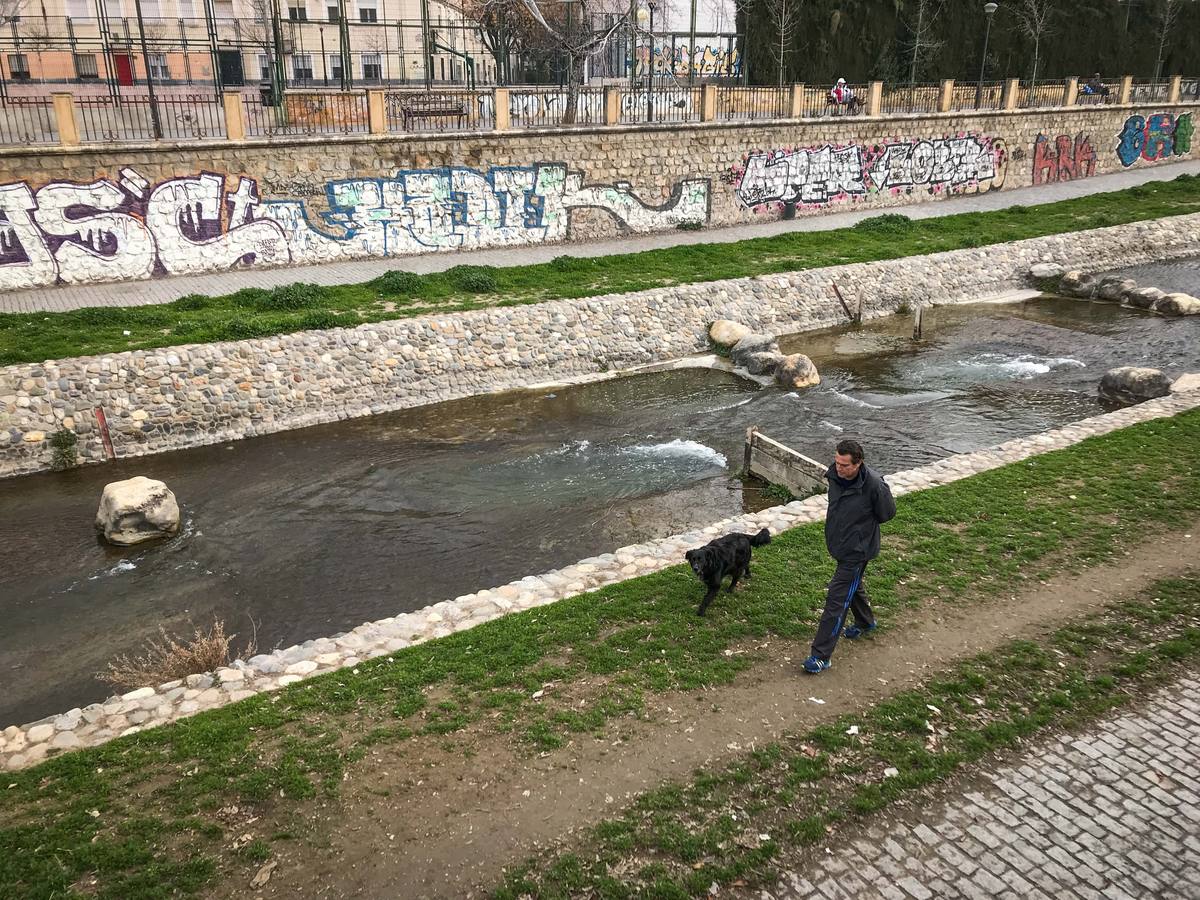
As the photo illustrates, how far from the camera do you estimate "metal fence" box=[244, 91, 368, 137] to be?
23031 mm

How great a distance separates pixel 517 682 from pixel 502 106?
2065 cm

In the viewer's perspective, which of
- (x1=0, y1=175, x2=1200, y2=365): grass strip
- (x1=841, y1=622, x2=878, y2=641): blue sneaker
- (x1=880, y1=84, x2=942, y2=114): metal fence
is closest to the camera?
(x1=841, y1=622, x2=878, y2=641): blue sneaker

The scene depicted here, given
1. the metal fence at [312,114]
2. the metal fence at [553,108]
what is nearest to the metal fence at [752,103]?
the metal fence at [553,108]

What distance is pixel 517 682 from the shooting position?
803 centimetres

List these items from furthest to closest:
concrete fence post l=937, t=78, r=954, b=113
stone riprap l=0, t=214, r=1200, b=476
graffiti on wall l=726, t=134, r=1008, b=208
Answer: concrete fence post l=937, t=78, r=954, b=113 → graffiti on wall l=726, t=134, r=1008, b=208 → stone riprap l=0, t=214, r=1200, b=476

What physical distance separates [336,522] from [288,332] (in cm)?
598

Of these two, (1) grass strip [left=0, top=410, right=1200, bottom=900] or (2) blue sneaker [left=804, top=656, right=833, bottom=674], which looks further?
(2) blue sneaker [left=804, top=656, right=833, bottom=674]

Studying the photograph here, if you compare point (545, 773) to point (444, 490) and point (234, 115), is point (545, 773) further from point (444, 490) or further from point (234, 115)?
point (234, 115)

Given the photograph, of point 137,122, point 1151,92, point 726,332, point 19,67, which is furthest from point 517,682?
point 1151,92

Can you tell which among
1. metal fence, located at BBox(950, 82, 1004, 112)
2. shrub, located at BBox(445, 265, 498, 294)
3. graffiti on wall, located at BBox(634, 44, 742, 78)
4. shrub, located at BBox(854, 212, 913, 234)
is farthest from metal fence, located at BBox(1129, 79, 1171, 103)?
shrub, located at BBox(445, 265, 498, 294)

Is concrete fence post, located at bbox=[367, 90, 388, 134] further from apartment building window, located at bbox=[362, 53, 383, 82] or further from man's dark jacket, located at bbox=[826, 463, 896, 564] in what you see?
man's dark jacket, located at bbox=[826, 463, 896, 564]

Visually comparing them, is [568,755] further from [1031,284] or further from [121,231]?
[1031,284]

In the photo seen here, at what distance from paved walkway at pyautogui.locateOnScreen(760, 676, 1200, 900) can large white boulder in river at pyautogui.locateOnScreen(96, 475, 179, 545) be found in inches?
427

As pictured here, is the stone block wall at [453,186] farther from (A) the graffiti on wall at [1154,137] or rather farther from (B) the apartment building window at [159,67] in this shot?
(B) the apartment building window at [159,67]
